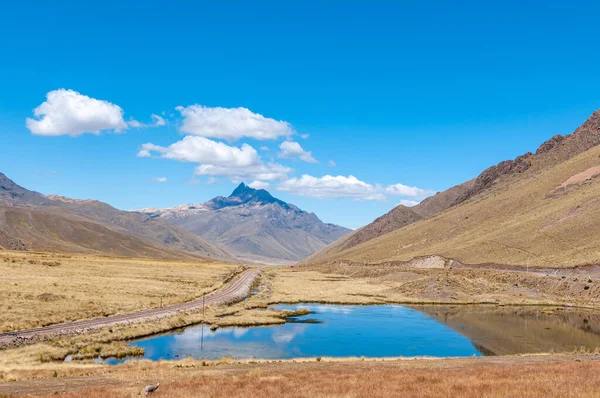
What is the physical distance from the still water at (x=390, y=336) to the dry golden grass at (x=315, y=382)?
552 inches

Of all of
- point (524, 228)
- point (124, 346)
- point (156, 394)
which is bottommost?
point (124, 346)

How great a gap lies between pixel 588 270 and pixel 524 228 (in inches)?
2151

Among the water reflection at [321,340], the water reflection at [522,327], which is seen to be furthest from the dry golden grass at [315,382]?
the water reflection at [522,327]

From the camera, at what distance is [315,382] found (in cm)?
2733

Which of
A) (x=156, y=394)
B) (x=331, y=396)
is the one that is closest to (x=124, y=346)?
(x=156, y=394)

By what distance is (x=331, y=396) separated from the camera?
22500mm

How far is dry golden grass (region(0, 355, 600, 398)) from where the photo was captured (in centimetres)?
2288

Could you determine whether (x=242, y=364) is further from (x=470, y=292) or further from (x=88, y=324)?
(x=470, y=292)

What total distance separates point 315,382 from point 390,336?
3882 cm

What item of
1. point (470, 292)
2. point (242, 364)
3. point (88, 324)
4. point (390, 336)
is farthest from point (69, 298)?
point (470, 292)

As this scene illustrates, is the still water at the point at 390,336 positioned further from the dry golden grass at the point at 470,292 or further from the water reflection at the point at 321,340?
the dry golden grass at the point at 470,292

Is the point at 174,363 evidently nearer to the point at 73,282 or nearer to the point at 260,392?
the point at 260,392

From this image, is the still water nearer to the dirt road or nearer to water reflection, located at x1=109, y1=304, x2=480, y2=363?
water reflection, located at x1=109, y1=304, x2=480, y2=363

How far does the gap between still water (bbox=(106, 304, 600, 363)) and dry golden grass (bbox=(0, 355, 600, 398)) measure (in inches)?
552
